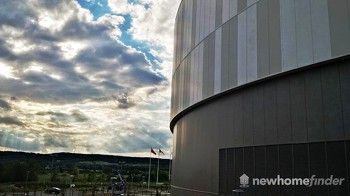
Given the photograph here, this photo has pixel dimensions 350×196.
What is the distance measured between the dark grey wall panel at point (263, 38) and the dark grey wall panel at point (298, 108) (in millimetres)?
1322

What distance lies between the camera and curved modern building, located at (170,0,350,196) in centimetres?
1291

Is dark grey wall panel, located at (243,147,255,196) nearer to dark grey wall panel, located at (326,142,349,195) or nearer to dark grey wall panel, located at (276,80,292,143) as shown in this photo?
dark grey wall panel, located at (276,80,292,143)

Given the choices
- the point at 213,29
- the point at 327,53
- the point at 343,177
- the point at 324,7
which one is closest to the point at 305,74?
the point at 327,53

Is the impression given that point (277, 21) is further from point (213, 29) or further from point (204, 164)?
point (204, 164)

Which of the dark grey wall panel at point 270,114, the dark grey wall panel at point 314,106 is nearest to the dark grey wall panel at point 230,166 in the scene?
the dark grey wall panel at point 270,114

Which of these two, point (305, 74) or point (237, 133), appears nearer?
point (305, 74)

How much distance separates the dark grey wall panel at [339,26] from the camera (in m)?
12.7

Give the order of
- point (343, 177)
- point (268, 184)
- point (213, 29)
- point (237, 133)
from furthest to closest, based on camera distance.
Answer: point (213, 29) < point (237, 133) < point (268, 184) < point (343, 177)

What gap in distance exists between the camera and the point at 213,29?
19969 mm

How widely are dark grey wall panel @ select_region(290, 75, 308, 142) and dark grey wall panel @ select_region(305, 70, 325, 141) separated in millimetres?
165

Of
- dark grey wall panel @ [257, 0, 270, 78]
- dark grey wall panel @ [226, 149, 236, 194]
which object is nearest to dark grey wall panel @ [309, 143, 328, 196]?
dark grey wall panel @ [257, 0, 270, 78]

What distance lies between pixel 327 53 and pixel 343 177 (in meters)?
4.07

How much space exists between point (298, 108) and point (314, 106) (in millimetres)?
643
